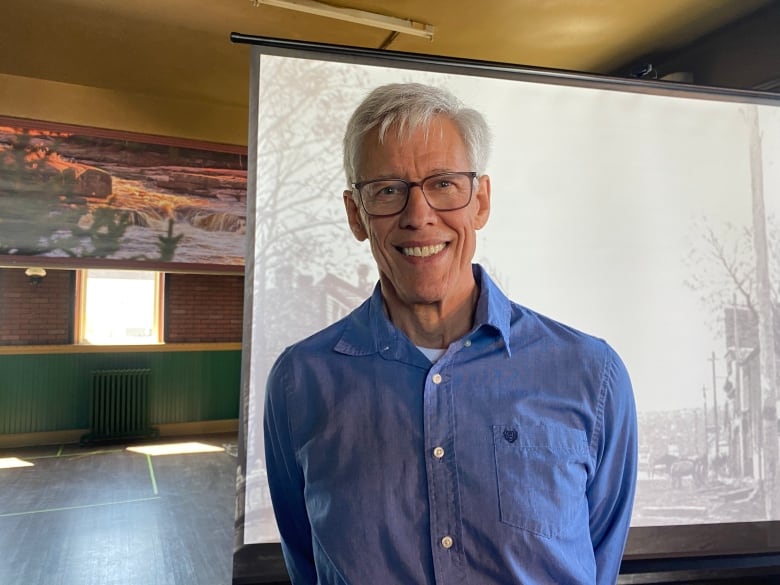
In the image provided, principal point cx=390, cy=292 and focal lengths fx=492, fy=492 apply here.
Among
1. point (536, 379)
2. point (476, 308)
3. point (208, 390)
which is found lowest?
point (208, 390)

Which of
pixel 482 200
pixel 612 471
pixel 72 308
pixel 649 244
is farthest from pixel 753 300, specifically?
pixel 72 308

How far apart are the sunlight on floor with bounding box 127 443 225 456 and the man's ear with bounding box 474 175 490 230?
6.15 metres

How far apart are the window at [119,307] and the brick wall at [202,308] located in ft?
0.76

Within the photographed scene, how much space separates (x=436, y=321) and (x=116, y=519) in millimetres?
4395

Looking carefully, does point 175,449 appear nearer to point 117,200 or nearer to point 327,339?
point 117,200

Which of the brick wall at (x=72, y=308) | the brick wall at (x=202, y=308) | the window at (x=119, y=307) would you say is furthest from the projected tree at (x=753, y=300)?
the window at (x=119, y=307)

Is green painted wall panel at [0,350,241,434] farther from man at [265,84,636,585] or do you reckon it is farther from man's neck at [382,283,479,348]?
man's neck at [382,283,479,348]

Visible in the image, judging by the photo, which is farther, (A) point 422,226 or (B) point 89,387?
(B) point 89,387

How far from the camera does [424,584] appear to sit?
36.7 inches

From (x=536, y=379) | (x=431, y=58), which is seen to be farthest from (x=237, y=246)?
(x=536, y=379)

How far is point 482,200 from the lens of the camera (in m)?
1.11

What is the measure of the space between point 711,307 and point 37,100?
16.4ft

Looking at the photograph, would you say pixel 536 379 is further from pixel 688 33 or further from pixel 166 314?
pixel 166 314

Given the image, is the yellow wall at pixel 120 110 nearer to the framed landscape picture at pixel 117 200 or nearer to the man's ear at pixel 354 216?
the framed landscape picture at pixel 117 200
